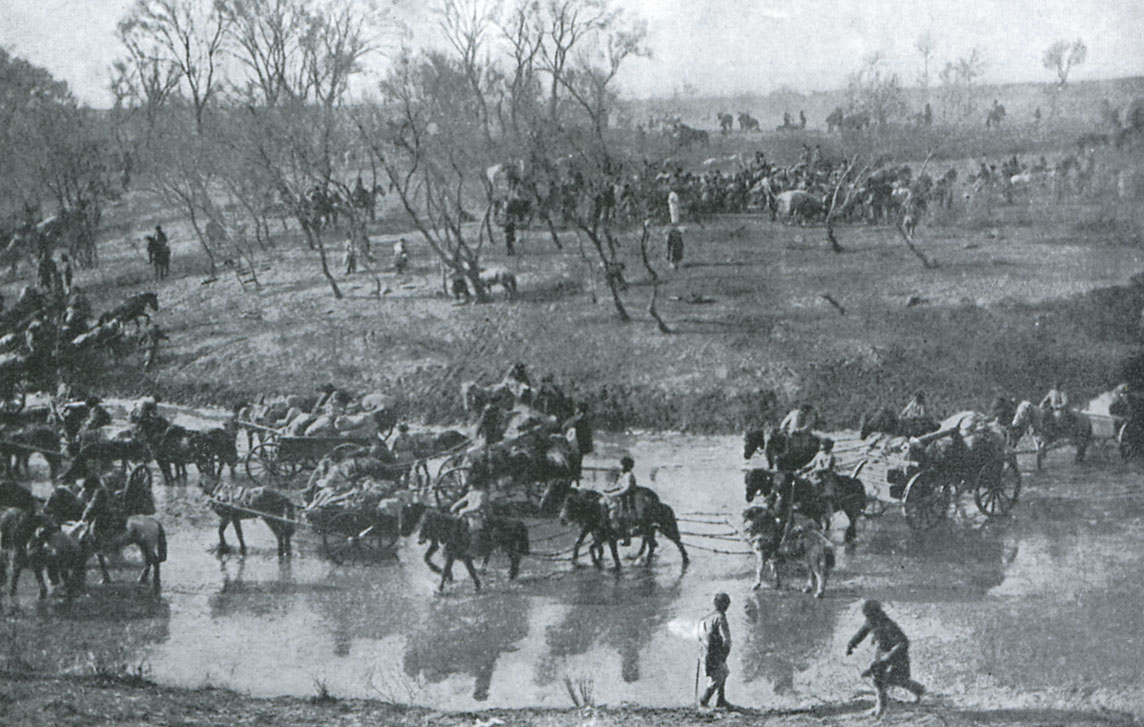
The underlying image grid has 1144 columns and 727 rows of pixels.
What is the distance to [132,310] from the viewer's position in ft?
48.7

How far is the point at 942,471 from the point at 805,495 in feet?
6.39

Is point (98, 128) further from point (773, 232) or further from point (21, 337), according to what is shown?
point (773, 232)

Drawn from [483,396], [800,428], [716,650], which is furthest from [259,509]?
[800,428]

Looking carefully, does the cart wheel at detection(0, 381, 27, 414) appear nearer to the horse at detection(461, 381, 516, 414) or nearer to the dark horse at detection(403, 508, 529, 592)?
the horse at detection(461, 381, 516, 414)

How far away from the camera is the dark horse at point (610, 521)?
33.1ft

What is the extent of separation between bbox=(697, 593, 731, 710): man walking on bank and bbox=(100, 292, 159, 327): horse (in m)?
10.5

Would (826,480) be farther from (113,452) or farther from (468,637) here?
(113,452)

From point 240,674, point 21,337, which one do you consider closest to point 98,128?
point 21,337

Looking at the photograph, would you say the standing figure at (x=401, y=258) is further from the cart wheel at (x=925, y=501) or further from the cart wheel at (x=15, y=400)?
the cart wheel at (x=925, y=501)

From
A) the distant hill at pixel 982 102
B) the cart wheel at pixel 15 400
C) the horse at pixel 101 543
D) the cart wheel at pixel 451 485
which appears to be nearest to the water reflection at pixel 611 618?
the cart wheel at pixel 451 485

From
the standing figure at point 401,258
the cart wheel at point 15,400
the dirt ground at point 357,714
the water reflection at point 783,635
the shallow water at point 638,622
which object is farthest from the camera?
the standing figure at point 401,258

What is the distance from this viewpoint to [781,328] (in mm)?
15039

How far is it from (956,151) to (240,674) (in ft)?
72.5

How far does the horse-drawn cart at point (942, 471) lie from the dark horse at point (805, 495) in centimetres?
48
